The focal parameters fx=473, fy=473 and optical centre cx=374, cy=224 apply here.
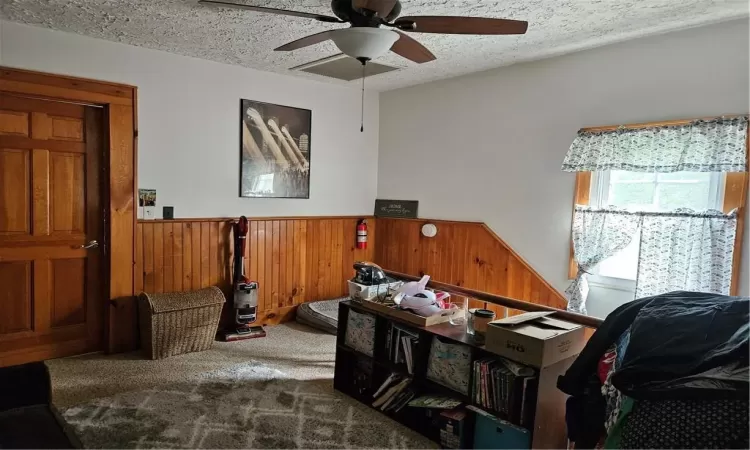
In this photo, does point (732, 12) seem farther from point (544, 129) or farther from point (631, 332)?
point (631, 332)

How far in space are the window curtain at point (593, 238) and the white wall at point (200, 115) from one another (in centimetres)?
250

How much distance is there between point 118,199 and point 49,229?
51cm

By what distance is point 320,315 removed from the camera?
4586mm

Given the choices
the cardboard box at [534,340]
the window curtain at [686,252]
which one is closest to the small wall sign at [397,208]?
the window curtain at [686,252]

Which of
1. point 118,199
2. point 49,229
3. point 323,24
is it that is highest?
point 323,24

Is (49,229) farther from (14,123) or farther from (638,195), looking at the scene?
(638,195)

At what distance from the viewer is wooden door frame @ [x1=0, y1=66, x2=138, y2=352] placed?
365cm

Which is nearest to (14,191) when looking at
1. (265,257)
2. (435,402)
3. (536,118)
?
(265,257)

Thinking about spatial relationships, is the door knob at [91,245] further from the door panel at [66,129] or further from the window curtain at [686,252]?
the window curtain at [686,252]

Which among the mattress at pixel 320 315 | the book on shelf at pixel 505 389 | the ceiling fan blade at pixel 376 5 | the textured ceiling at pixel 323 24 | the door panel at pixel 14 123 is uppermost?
the textured ceiling at pixel 323 24

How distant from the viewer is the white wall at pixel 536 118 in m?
3.10

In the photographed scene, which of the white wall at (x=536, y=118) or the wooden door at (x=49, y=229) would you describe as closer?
the white wall at (x=536, y=118)

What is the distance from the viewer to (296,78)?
4715mm

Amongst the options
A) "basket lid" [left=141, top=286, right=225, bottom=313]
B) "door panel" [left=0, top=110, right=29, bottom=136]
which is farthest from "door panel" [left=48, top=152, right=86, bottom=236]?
"basket lid" [left=141, top=286, right=225, bottom=313]
